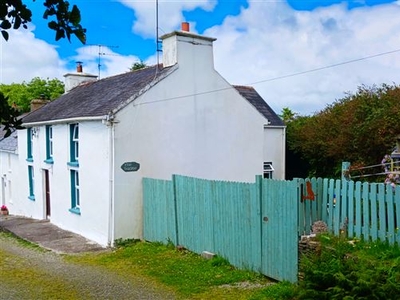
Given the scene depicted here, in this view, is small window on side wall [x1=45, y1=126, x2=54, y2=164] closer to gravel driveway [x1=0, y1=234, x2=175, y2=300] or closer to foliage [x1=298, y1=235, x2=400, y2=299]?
gravel driveway [x1=0, y1=234, x2=175, y2=300]

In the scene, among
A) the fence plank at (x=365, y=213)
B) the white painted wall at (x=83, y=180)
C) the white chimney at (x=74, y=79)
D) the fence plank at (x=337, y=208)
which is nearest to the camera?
the fence plank at (x=365, y=213)

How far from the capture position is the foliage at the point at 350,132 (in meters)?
20.1

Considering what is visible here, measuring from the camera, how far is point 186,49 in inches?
571

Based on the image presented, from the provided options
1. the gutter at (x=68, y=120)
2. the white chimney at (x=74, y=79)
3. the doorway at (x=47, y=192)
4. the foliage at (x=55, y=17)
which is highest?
the white chimney at (x=74, y=79)

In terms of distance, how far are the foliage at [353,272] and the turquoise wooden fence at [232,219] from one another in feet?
4.64

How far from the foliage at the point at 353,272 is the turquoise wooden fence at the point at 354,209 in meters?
0.29

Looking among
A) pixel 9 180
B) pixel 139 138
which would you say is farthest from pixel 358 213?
pixel 9 180

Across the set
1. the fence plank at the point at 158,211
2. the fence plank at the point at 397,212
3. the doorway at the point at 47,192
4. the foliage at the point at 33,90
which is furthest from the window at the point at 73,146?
the foliage at the point at 33,90

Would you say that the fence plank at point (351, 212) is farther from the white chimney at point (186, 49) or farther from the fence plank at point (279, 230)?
the white chimney at point (186, 49)

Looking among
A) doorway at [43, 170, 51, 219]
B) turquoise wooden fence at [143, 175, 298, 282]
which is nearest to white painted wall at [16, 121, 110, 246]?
doorway at [43, 170, 51, 219]

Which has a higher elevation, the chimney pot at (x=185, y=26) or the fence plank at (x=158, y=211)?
the chimney pot at (x=185, y=26)

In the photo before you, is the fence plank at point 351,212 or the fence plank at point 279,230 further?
the fence plank at point 279,230

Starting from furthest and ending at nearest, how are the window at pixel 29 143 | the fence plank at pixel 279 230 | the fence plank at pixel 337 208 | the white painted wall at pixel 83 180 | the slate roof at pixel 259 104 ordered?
the slate roof at pixel 259 104
the window at pixel 29 143
the white painted wall at pixel 83 180
the fence plank at pixel 279 230
the fence plank at pixel 337 208

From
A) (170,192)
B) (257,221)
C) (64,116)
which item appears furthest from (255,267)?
(64,116)
